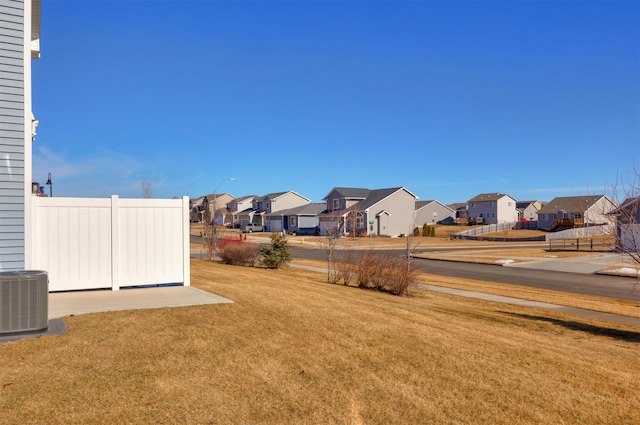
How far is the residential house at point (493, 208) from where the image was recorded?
9125cm

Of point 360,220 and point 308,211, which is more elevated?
point 308,211

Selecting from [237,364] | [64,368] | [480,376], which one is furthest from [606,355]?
[64,368]

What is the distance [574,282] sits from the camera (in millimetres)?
24281

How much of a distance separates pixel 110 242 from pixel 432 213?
3564 inches

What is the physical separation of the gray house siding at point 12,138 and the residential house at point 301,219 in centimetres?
6774

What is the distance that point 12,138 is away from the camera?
9156 mm

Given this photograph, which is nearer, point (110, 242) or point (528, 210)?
point (110, 242)

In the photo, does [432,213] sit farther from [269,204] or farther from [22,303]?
[22,303]

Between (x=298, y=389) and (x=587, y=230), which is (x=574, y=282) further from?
(x=587, y=230)

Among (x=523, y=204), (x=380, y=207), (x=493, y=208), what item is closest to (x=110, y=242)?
(x=380, y=207)

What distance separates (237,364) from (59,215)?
24.4 feet

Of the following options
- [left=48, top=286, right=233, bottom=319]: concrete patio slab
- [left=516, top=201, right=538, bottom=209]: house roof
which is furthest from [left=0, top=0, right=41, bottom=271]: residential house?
[left=516, top=201, right=538, bottom=209]: house roof

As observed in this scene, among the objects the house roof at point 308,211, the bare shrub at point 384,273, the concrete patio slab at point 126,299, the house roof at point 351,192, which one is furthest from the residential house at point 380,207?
the concrete patio slab at point 126,299

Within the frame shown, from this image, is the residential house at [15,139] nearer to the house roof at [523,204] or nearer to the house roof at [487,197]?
the house roof at [487,197]
